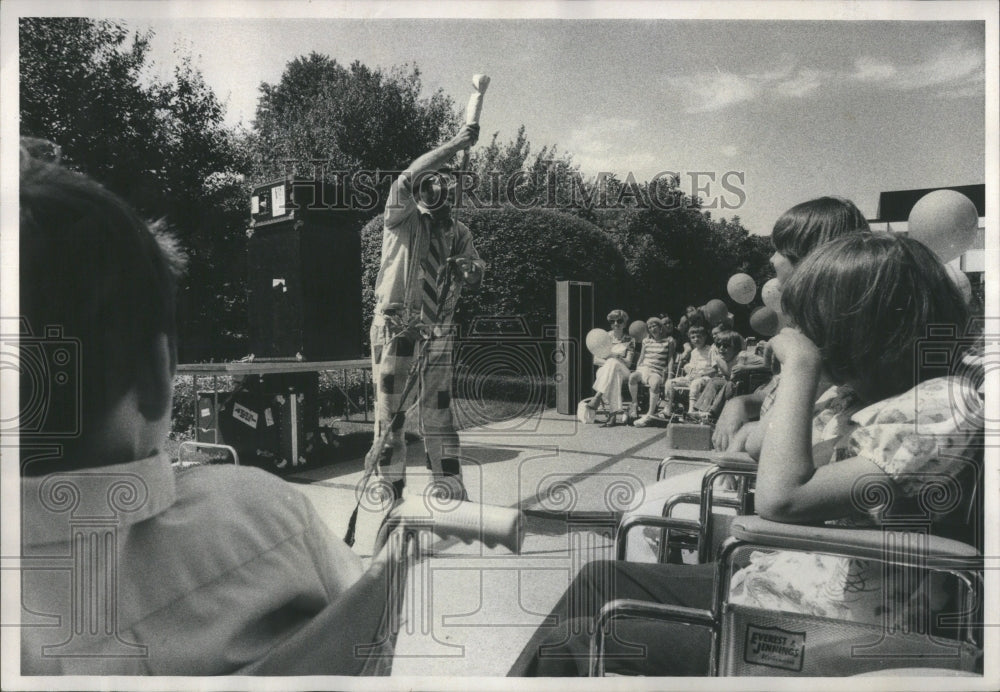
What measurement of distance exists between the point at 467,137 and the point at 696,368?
98cm

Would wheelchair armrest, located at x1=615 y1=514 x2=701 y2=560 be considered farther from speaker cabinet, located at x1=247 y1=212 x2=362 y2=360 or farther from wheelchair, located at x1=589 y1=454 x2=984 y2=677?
speaker cabinet, located at x1=247 y1=212 x2=362 y2=360

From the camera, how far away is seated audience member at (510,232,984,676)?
1332 millimetres

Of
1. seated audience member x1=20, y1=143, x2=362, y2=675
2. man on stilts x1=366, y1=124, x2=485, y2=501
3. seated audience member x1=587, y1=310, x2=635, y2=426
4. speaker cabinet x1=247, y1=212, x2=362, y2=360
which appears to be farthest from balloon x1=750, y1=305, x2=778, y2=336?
seated audience member x1=20, y1=143, x2=362, y2=675

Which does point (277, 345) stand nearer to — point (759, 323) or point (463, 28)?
point (463, 28)

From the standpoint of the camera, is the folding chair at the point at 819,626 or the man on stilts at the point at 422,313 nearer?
the folding chair at the point at 819,626

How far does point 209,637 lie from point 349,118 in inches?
54.6

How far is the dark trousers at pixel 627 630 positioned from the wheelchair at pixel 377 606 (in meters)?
0.56

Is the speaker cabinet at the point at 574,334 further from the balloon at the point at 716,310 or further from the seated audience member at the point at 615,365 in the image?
the balloon at the point at 716,310

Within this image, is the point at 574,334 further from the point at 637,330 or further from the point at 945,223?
the point at 945,223

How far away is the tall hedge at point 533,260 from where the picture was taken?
195 centimetres

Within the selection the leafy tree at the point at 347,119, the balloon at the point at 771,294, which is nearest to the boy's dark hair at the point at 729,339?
the balloon at the point at 771,294

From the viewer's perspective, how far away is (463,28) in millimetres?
1854

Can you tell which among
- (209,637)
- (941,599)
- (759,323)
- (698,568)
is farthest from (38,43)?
(941,599)

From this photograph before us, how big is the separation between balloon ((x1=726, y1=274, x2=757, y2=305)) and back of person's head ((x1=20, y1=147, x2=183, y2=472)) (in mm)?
1540
